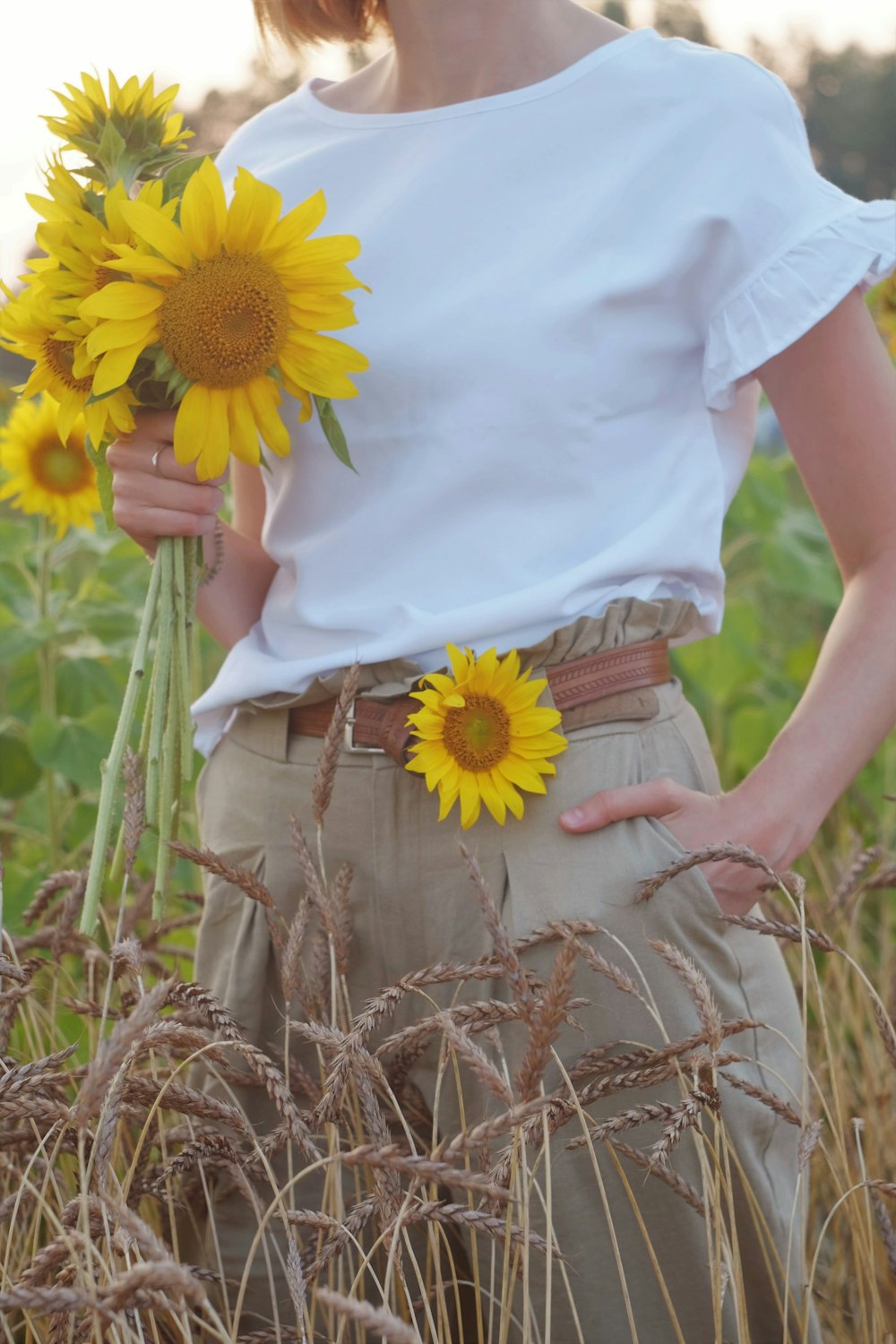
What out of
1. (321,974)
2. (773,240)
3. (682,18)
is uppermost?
(682,18)

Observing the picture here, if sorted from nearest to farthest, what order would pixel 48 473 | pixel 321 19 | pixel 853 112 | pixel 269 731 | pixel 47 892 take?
pixel 269 731 → pixel 47 892 → pixel 321 19 → pixel 48 473 → pixel 853 112

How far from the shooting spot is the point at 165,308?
46.8 inches

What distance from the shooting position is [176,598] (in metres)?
1.37

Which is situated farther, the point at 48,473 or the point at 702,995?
the point at 48,473

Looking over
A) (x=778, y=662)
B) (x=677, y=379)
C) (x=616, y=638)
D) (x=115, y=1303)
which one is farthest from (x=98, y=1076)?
(x=778, y=662)

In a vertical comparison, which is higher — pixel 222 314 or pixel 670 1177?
pixel 222 314

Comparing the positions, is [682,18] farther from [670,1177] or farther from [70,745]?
[670,1177]

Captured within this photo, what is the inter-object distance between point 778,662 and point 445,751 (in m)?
2.99

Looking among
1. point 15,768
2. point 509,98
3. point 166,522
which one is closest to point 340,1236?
point 166,522

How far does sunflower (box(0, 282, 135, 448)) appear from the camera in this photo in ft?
4.04

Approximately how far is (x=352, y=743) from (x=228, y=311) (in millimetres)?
450

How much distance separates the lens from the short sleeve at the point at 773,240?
4.19ft

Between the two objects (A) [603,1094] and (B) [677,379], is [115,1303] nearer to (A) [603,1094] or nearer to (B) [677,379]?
(A) [603,1094]

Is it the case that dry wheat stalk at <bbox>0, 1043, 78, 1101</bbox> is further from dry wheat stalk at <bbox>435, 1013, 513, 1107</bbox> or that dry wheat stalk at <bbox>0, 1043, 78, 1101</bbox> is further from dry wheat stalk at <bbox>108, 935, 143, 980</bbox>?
dry wheat stalk at <bbox>435, 1013, 513, 1107</bbox>
